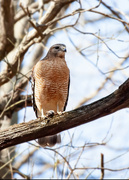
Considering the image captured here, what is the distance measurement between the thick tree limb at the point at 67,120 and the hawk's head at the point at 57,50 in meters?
2.18

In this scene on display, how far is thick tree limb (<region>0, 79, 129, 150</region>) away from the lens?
3.96m

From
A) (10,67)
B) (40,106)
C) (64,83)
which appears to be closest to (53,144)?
(40,106)

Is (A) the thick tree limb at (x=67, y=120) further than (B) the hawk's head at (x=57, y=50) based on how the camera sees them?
No

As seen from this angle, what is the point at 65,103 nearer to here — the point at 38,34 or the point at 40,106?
the point at 40,106

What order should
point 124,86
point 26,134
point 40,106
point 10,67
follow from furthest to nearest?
point 40,106
point 10,67
point 26,134
point 124,86

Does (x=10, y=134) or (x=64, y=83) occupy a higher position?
(x=64, y=83)

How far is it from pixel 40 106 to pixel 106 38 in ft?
5.40

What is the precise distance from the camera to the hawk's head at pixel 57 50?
248 inches

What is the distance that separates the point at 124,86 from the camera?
12.6 ft

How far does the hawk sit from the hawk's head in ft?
0.57

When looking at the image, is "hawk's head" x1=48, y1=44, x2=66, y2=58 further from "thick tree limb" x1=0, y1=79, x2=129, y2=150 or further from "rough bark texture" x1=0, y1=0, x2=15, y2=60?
"thick tree limb" x1=0, y1=79, x2=129, y2=150

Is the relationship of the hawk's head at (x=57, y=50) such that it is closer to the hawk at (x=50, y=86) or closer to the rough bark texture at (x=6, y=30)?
the hawk at (x=50, y=86)

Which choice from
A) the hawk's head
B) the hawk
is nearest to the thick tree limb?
the hawk

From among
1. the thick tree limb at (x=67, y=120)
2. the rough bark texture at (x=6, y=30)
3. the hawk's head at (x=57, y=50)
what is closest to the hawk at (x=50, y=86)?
the hawk's head at (x=57, y=50)
